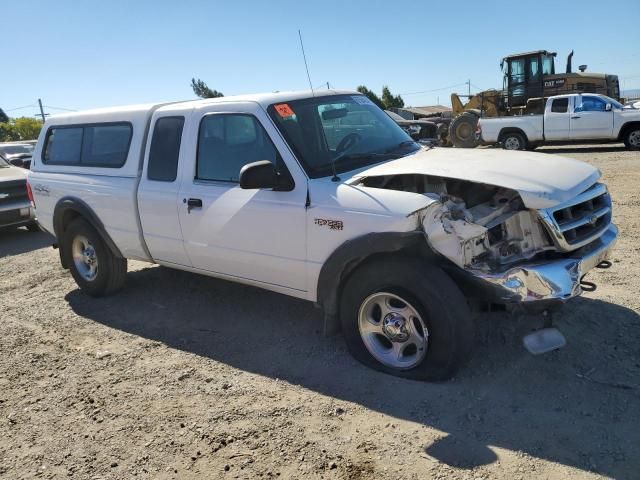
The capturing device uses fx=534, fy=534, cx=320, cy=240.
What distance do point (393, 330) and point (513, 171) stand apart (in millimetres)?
1315

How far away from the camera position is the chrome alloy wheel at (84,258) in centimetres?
574

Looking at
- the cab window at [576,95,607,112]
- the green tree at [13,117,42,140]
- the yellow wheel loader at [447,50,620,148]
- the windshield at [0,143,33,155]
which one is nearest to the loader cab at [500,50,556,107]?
the yellow wheel loader at [447,50,620,148]

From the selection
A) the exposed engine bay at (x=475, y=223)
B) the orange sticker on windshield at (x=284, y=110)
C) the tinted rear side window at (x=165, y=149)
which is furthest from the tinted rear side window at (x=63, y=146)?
the exposed engine bay at (x=475, y=223)

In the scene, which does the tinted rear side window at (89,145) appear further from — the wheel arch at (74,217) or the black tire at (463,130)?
the black tire at (463,130)

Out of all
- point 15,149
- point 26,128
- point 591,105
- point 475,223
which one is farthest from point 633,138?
point 26,128

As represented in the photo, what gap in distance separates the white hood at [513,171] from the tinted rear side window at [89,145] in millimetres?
2587

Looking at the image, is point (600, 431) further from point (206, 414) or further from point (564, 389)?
point (206, 414)

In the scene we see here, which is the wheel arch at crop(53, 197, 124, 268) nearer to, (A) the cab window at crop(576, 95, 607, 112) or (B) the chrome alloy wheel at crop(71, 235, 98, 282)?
(B) the chrome alloy wheel at crop(71, 235, 98, 282)

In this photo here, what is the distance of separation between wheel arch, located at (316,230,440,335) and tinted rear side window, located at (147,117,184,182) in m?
1.77

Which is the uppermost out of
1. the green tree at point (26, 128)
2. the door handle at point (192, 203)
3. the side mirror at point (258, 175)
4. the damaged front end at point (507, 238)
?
the green tree at point (26, 128)

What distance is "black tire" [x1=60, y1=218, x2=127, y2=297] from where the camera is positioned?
5.55m

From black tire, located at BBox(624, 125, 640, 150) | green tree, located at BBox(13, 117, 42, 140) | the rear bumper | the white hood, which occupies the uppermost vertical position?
green tree, located at BBox(13, 117, 42, 140)

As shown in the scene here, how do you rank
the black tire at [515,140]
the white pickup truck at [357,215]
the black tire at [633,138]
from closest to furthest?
the white pickup truck at [357,215], the black tire at [633,138], the black tire at [515,140]

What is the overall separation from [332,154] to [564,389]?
2254 millimetres
